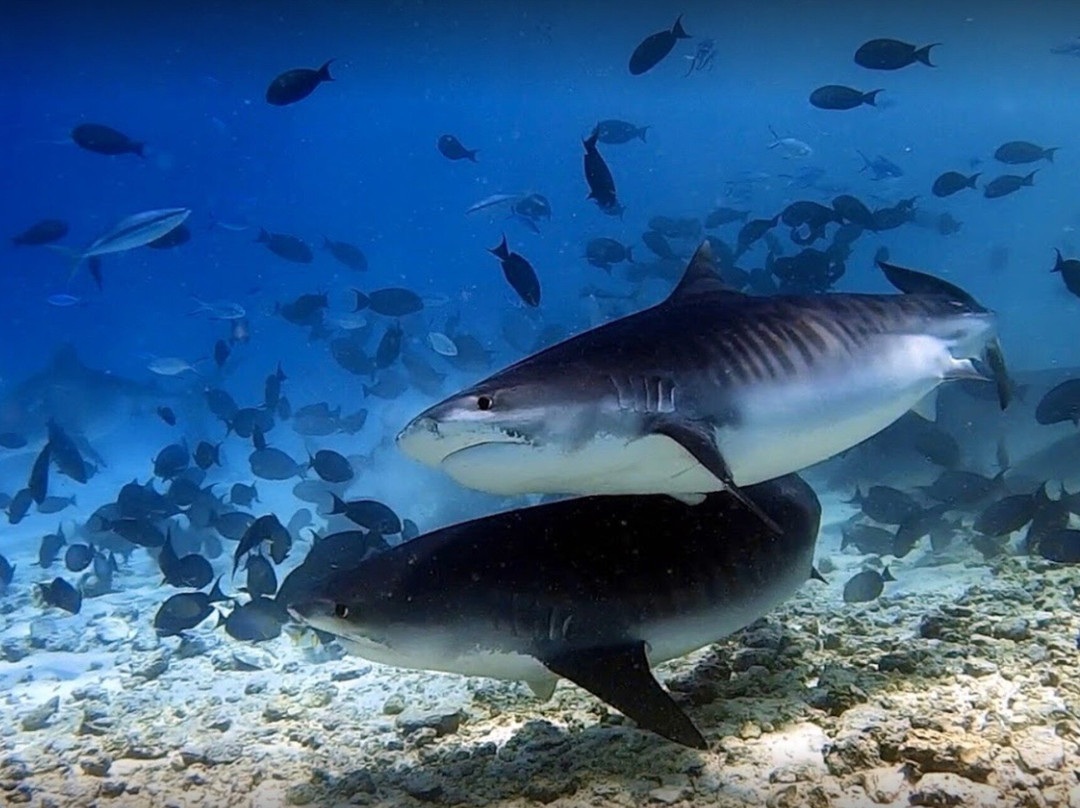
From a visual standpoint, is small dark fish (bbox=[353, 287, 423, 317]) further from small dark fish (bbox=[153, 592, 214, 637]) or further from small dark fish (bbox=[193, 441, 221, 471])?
small dark fish (bbox=[153, 592, 214, 637])

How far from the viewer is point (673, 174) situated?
127 m

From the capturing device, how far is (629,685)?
112 inches

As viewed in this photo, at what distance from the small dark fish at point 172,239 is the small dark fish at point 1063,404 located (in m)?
9.19

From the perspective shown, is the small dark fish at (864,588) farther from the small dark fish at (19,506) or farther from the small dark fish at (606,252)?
the small dark fish at (19,506)

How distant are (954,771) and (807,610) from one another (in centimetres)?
284

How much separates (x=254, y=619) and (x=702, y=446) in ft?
15.6

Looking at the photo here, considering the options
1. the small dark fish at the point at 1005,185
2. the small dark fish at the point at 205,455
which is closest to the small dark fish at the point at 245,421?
the small dark fish at the point at 205,455

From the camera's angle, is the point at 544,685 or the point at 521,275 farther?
the point at 521,275

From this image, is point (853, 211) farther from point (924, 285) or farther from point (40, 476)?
point (40, 476)

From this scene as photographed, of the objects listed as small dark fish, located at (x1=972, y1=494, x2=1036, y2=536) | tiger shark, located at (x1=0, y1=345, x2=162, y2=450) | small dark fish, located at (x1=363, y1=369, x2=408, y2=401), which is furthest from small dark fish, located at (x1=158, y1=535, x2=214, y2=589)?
tiger shark, located at (x1=0, y1=345, x2=162, y2=450)

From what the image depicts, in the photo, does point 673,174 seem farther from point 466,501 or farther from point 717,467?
point 717,467

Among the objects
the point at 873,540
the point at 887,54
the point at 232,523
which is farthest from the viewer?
the point at 887,54

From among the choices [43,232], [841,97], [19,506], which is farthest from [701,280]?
[43,232]

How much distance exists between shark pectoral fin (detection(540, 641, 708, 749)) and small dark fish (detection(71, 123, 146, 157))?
9.22m
